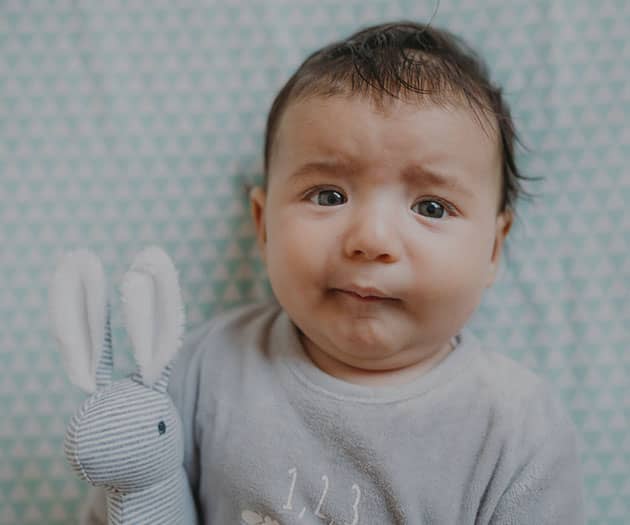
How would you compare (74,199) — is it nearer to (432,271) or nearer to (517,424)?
(432,271)

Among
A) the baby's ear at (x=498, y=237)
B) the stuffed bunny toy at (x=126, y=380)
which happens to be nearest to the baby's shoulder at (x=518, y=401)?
the baby's ear at (x=498, y=237)

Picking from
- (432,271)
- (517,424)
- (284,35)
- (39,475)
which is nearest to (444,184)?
(432,271)

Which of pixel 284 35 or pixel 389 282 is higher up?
pixel 284 35

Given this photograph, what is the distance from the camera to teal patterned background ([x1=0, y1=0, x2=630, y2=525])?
3.84 feet

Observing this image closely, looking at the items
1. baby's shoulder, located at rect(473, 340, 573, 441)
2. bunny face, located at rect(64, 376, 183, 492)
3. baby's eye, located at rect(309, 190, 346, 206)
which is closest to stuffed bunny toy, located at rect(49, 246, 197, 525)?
bunny face, located at rect(64, 376, 183, 492)

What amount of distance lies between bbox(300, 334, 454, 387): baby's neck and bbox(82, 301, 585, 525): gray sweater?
15 mm

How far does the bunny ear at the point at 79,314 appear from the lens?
0.86 m

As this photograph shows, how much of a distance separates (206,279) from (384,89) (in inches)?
19.4

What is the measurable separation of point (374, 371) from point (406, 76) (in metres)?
0.43

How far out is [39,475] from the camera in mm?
1167

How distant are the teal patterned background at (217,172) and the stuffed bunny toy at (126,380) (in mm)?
319

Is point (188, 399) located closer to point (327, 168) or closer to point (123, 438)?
point (123, 438)

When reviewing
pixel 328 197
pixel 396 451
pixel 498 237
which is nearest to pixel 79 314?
pixel 328 197

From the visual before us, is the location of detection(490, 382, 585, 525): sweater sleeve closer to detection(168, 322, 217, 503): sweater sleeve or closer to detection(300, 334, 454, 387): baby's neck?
detection(300, 334, 454, 387): baby's neck
